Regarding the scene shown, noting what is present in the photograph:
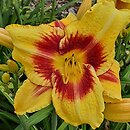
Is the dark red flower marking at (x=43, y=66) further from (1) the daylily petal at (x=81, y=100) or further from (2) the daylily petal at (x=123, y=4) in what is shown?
(2) the daylily petal at (x=123, y=4)

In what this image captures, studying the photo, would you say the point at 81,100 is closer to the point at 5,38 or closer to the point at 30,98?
the point at 30,98

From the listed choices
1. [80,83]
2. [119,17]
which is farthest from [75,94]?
[119,17]

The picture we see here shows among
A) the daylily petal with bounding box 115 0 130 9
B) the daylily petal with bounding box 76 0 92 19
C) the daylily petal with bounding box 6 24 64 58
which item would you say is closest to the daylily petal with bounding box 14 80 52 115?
the daylily petal with bounding box 6 24 64 58

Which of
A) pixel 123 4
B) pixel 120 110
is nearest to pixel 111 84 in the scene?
pixel 120 110

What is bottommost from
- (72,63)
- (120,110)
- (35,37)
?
(120,110)

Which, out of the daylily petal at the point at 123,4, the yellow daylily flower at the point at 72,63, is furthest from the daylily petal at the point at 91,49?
the daylily petal at the point at 123,4
